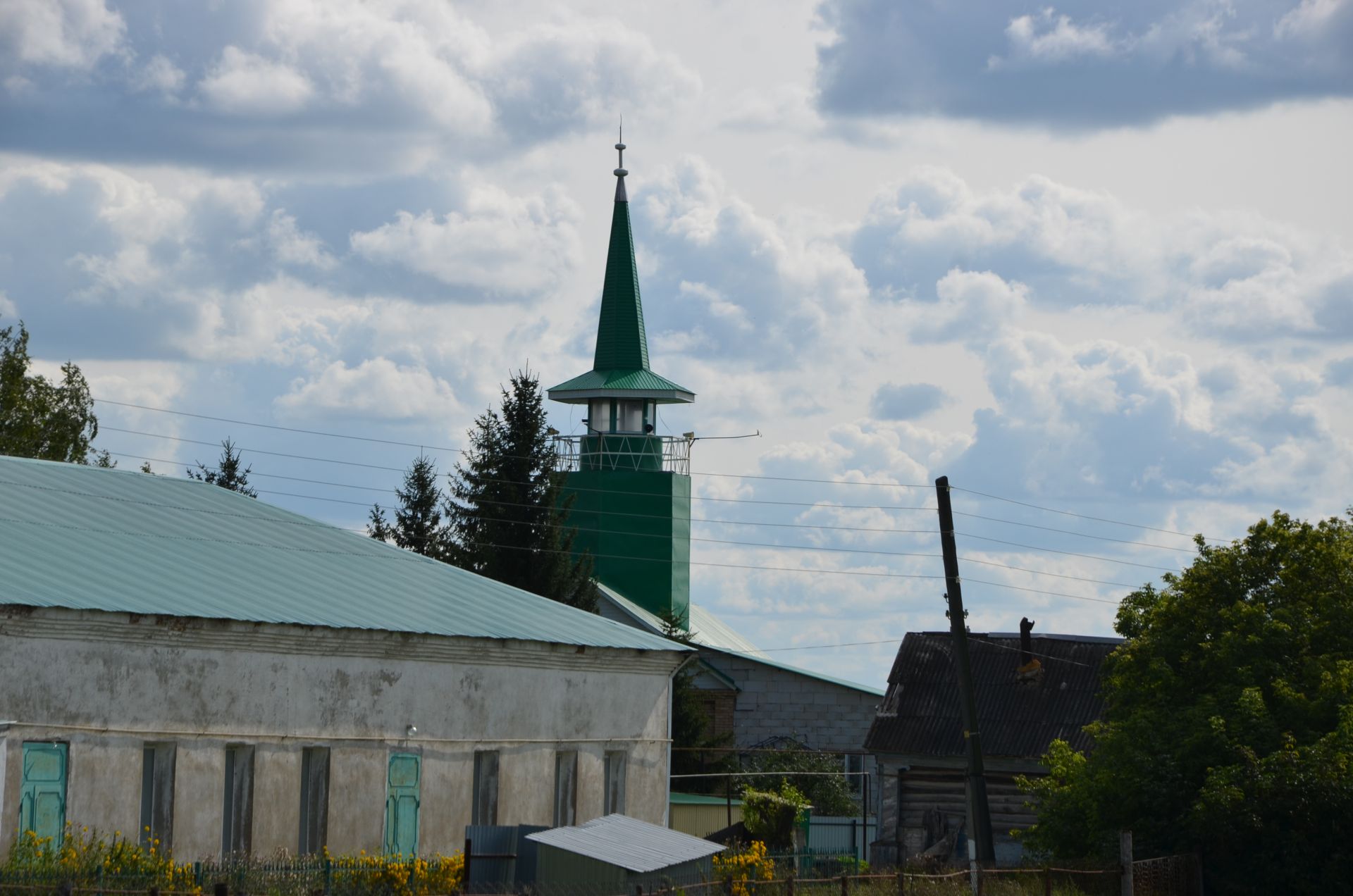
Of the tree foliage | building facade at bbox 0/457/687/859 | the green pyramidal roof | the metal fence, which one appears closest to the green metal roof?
the green pyramidal roof

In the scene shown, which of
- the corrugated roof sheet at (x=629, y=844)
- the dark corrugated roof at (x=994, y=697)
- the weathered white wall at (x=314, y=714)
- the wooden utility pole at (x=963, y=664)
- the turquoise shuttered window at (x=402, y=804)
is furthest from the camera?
the dark corrugated roof at (x=994, y=697)

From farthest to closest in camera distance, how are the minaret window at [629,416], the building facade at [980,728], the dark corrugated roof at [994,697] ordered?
the minaret window at [629,416] < the dark corrugated roof at [994,697] < the building facade at [980,728]

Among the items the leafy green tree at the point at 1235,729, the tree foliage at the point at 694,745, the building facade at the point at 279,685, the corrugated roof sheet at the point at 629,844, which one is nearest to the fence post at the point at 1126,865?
the leafy green tree at the point at 1235,729

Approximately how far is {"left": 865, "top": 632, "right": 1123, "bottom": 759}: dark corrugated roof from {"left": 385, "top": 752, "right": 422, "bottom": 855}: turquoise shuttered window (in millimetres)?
13804

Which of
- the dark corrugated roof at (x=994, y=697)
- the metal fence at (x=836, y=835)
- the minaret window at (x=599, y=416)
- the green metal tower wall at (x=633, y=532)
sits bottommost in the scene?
the metal fence at (x=836, y=835)

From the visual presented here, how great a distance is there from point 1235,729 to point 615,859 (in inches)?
381

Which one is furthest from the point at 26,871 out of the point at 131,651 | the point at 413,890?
the point at 413,890

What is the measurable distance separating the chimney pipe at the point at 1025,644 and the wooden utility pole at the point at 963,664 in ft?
27.6

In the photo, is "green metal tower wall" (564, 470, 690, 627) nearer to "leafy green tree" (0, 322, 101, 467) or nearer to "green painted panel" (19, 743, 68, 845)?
"leafy green tree" (0, 322, 101, 467)

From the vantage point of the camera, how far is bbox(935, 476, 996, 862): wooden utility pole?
28.7m

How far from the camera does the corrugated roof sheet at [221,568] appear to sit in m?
22.2

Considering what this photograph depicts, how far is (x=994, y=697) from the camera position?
3756 centimetres

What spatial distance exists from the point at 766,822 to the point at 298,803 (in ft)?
55.1

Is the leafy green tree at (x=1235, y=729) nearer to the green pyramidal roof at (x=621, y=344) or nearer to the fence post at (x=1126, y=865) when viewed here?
the fence post at (x=1126, y=865)
